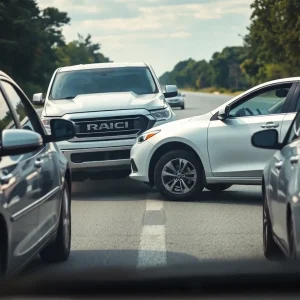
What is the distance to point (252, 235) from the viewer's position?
1002 centimetres

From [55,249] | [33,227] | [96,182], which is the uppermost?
[33,227]

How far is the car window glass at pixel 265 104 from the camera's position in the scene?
1288 cm

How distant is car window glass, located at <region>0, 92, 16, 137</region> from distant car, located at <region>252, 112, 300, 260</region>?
6.32 ft

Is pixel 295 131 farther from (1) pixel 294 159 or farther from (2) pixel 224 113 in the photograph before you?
(2) pixel 224 113

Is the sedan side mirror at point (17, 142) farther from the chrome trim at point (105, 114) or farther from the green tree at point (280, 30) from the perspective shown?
the green tree at point (280, 30)

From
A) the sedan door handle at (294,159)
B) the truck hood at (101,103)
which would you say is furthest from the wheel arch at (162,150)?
the sedan door handle at (294,159)

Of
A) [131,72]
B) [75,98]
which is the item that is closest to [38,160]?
[75,98]

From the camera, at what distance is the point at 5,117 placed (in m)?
7.25

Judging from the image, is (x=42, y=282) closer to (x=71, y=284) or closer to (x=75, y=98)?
(x=71, y=284)

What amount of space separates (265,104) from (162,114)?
2505 mm

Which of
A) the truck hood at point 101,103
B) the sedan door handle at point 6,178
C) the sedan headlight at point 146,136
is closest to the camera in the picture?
the sedan door handle at point 6,178

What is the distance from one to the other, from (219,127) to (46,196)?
5.66m

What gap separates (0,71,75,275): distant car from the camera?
6258 millimetres

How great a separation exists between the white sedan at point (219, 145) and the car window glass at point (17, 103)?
5.13 m
